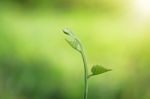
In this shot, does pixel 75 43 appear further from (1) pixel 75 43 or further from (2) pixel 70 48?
(2) pixel 70 48

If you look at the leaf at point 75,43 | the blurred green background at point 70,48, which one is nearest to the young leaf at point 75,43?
the leaf at point 75,43

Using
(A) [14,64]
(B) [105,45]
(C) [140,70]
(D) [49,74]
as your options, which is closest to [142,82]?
(C) [140,70]

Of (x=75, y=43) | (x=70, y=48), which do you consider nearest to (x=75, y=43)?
(x=75, y=43)

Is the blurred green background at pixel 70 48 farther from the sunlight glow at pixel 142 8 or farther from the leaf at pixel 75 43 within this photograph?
the leaf at pixel 75 43

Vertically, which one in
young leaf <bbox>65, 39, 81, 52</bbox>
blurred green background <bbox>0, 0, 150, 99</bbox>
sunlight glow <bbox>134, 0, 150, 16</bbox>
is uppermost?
sunlight glow <bbox>134, 0, 150, 16</bbox>

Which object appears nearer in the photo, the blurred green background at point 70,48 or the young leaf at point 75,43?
the young leaf at point 75,43

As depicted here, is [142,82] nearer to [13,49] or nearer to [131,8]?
[131,8]

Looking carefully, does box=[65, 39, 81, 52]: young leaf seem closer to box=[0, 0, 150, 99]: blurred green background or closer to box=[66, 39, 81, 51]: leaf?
box=[66, 39, 81, 51]: leaf

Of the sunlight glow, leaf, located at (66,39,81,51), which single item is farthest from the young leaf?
the sunlight glow
